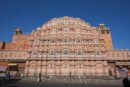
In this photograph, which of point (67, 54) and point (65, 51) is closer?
point (67, 54)

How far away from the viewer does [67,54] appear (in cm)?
4878

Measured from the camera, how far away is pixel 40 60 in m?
48.4

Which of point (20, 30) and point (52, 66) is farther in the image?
point (20, 30)

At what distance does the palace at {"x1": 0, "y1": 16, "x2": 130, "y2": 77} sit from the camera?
4738cm

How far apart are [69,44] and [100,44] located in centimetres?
1061

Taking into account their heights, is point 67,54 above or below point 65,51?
below

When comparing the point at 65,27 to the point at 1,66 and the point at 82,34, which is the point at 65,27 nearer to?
the point at 82,34

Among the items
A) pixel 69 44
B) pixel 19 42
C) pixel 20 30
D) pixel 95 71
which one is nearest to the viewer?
pixel 95 71

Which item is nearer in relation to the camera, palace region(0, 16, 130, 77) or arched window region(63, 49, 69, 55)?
palace region(0, 16, 130, 77)

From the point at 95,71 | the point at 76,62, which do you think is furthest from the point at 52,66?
the point at 95,71

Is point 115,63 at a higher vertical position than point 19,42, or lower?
lower

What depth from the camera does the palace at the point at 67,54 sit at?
155ft

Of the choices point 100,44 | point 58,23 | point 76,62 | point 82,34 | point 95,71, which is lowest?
point 95,71

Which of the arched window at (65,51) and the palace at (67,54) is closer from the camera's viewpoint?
the palace at (67,54)
